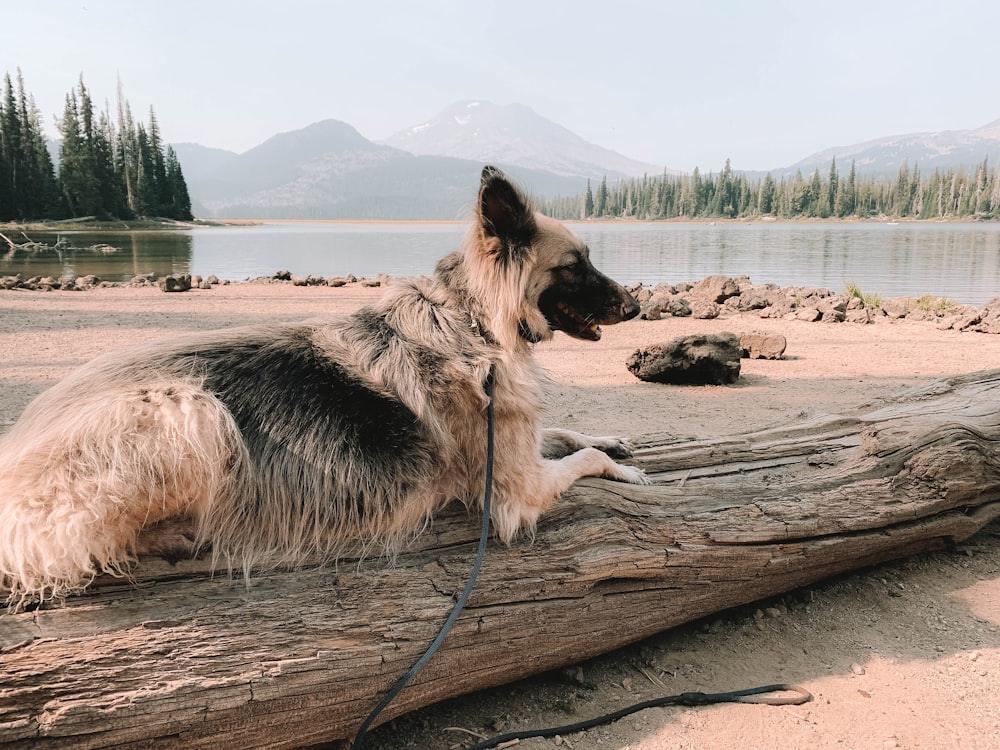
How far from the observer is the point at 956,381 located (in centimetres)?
595

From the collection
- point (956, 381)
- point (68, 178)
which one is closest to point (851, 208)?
point (68, 178)

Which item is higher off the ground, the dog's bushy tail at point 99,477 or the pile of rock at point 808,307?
the dog's bushy tail at point 99,477

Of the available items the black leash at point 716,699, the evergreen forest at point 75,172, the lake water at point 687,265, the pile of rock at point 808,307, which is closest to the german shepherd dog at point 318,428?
the black leash at point 716,699

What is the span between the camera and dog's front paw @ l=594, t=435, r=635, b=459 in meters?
4.62

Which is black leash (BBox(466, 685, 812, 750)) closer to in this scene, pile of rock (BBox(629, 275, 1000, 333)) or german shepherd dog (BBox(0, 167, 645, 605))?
german shepherd dog (BBox(0, 167, 645, 605))

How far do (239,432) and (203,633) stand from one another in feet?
2.76

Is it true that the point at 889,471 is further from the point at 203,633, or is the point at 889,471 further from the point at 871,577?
the point at 203,633

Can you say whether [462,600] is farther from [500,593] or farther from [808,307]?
[808,307]

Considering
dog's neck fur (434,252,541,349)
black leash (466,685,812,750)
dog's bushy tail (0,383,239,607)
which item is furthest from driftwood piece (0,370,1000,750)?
dog's neck fur (434,252,541,349)

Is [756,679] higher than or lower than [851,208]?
lower

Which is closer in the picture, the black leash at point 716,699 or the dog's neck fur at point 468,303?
the black leash at point 716,699

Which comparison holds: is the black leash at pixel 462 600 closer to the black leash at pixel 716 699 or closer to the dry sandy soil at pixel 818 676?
the dry sandy soil at pixel 818 676

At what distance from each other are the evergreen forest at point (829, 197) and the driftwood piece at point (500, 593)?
5584 inches

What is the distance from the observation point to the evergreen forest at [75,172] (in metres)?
75.6
